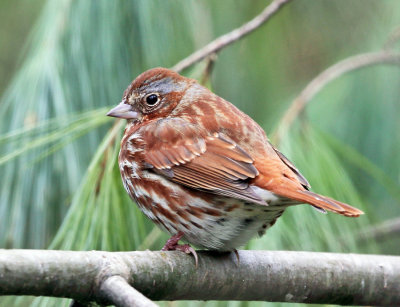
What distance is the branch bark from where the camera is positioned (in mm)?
2199

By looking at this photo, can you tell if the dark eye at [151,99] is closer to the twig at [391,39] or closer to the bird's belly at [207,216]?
the bird's belly at [207,216]

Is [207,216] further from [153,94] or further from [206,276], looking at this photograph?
[153,94]

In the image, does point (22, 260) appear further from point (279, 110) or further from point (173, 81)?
point (279, 110)

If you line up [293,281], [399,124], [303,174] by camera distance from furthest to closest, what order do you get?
1. [399,124]
2. [303,174]
3. [293,281]

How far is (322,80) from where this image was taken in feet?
12.0

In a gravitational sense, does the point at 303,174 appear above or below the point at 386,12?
below

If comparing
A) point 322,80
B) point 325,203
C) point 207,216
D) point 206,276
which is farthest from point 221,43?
point 206,276

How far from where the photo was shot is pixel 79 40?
11.9ft

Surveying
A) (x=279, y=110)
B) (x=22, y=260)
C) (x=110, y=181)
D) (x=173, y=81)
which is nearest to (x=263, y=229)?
(x=110, y=181)

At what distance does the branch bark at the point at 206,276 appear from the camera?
2199mm

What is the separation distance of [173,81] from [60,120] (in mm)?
659

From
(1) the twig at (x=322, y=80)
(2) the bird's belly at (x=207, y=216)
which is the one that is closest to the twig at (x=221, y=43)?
(1) the twig at (x=322, y=80)

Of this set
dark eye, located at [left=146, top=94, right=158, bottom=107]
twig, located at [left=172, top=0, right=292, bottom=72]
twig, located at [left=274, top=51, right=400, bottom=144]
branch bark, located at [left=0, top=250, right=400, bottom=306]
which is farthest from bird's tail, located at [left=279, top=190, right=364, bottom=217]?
dark eye, located at [left=146, top=94, right=158, bottom=107]

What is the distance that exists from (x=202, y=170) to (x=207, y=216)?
231 mm
